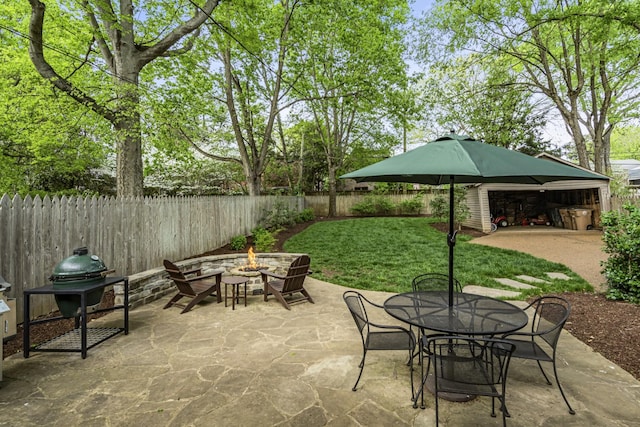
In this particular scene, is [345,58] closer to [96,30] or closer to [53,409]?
[96,30]

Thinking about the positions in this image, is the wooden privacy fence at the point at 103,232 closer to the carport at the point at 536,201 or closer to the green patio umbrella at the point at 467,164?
the green patio umbrella at the point at 467,164

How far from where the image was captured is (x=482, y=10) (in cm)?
1147

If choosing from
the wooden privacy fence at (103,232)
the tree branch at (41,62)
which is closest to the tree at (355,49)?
the wooden privacy fence at (103,232)

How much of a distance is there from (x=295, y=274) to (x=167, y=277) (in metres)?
2.63

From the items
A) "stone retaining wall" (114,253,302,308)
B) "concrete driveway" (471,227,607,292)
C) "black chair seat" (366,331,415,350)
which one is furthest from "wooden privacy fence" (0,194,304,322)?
"concrete driveway" (471,227,607,292)

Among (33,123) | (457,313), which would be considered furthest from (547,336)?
(33,123)

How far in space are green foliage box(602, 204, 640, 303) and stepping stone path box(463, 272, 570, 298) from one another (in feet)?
4.39

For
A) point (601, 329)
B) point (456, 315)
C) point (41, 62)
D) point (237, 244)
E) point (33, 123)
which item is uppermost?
point (41, 62)

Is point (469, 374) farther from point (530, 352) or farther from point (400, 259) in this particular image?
point (400, 259)

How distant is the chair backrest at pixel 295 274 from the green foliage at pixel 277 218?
6852 mm

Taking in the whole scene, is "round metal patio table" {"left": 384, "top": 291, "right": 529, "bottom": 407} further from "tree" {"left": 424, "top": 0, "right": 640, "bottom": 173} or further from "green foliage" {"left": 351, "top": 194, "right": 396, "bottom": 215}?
"green foliage" {"left": 351, "top": 194, "right": 396, "bottom": 215}

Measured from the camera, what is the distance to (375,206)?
19672 mm

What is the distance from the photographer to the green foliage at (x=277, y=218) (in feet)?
40.4

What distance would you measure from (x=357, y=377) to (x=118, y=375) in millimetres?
2359
